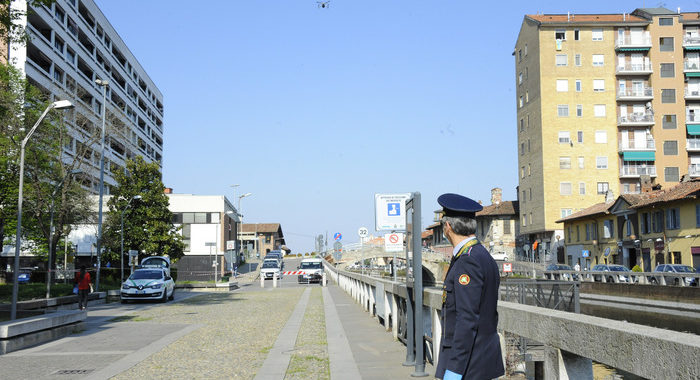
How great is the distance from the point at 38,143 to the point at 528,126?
170 feet

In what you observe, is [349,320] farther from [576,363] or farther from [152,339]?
[576,363]

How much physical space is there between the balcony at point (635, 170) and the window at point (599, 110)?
5.80 meters

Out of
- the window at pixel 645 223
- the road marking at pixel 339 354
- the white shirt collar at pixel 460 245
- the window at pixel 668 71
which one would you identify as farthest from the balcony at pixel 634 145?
the white shirt collar at pixel 460 245

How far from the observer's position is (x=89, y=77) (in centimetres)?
6456

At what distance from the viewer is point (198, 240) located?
77.2 meters

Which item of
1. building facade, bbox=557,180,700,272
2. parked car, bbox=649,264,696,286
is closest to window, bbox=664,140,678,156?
building facade, bbox=557,180,700,272

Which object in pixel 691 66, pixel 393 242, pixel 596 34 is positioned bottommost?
pixel 393 242

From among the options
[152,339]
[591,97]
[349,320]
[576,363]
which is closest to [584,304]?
[349,320]

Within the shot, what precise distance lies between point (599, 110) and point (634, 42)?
25.9ft

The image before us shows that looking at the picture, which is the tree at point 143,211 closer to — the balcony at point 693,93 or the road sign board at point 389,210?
the road sign board at point 389,210

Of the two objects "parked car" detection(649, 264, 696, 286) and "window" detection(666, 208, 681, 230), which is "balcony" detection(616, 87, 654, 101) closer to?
"window" detection(666, 208, 681, 230)

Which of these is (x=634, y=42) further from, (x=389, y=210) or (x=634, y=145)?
(x=389, y=210)

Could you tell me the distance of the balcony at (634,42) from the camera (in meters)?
67.9

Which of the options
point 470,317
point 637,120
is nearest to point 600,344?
point 470,317
